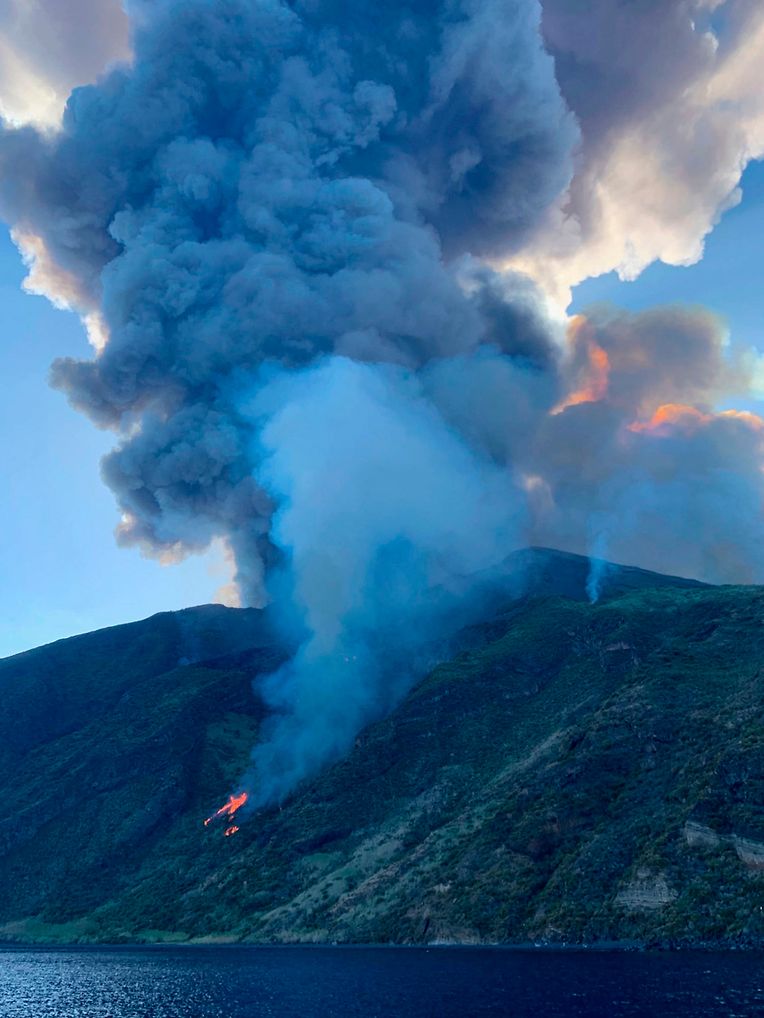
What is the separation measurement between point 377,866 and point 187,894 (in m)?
39.4

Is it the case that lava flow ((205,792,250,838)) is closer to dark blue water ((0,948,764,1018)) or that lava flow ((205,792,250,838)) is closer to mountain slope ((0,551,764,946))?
mountain slope ((0,551,764,946))

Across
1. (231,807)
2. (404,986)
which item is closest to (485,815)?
(404,986)

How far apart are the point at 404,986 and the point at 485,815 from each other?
56446 millimetres

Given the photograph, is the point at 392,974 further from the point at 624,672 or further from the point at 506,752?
the point at 624,672

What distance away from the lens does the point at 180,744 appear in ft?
640

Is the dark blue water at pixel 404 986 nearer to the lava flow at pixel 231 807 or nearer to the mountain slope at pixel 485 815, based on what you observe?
the mountain slope at pixel 485 815

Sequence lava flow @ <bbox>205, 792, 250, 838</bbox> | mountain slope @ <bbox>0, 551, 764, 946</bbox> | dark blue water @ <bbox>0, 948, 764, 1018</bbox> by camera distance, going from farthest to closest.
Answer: lava flow @ <bbox>205, 792, 250, 838</bbox>, mountain slope @ <bbox>0, 551, 764, 946</bbox>, dark blue water @ <bbox>0, 948, 764, 1018</bbox>

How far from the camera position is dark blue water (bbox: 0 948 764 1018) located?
56.1m

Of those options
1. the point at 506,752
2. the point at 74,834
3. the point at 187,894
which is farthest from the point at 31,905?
the point at 506,752

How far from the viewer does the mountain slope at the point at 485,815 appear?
3735 inches

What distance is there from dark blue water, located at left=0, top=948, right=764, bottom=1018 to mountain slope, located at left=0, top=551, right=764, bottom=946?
9.96 meters

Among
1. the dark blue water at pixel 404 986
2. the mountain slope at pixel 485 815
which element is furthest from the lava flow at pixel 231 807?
the dark blue water at pixel 404 986

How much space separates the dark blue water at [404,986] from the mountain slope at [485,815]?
9.96m

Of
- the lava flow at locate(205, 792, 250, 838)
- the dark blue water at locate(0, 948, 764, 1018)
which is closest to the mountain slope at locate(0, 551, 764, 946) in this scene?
the lava flow at locate(205, 792, 250, 838)
